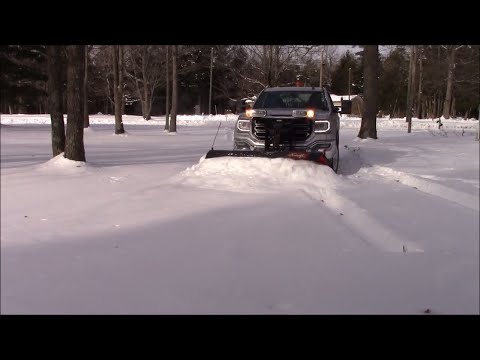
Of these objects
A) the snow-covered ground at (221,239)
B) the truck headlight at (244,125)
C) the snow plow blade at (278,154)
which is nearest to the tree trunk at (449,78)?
the snow-covered ground at (221,239)

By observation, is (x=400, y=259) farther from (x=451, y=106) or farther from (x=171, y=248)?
(x=451, y=106)

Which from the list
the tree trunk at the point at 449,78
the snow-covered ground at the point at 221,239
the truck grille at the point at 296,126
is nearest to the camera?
the snow-covered ground at the point at 221,239

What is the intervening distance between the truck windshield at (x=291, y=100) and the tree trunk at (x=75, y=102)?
4.38 m

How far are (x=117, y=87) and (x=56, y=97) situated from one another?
16.5 inches

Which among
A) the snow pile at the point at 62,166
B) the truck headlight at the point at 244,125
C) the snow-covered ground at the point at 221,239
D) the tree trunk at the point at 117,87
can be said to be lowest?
the snow-covered ground at the point at 221,239

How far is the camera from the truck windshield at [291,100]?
22.9ft

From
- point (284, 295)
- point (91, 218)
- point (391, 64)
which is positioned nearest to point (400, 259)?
point (284, 295)

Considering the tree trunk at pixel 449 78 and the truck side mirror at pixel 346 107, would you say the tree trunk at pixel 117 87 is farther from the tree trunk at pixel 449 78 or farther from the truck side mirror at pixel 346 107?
the truck side mirror at pixel 346 107

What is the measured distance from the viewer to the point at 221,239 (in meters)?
2.99

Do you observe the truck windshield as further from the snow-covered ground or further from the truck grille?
the snow-covered ground

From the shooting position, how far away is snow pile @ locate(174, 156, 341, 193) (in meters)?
4.49

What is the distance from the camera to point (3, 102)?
1.83 m

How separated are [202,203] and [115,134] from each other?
0.87 m

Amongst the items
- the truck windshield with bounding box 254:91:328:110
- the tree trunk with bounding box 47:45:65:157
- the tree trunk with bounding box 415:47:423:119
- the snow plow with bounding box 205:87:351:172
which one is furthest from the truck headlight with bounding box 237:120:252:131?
the tree trunk with bounding box 47:45:65:157
